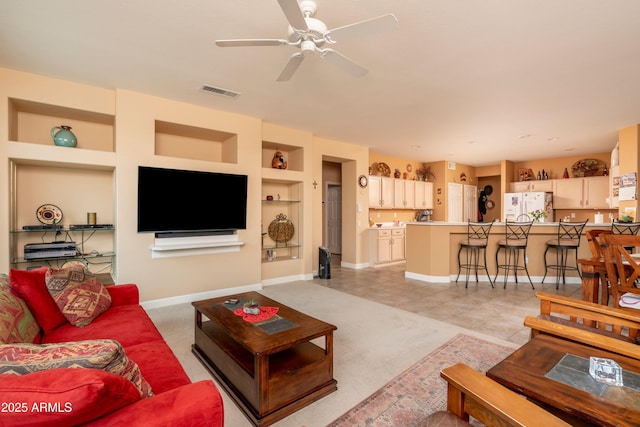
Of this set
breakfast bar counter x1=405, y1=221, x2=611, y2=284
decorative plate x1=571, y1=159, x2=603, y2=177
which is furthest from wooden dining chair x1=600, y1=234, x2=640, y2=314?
decorative plate x1=571, y1=159, x2=603, y2=177

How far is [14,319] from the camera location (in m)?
1.70

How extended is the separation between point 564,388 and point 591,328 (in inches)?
36.0

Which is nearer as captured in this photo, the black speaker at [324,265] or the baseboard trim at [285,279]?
the baseboard trim at [285,279]

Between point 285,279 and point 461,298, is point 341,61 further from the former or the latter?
point 285,279

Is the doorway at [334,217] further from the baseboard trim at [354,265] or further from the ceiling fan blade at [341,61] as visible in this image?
the ceiling fan blade at [341,61]

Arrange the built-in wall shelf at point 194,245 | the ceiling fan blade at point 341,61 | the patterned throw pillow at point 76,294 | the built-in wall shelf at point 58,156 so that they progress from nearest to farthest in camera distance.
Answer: the patterned throw pillow at point 76,294
the ceiling fan blade at point 341,61
the built-in wall shelf at point 58,156
the built-in wall shelf at point 194,245

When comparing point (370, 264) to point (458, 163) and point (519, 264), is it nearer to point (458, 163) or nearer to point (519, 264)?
point (519, 264)

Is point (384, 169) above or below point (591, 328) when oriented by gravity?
above

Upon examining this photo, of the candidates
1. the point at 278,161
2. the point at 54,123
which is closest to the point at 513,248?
the point at 278,161

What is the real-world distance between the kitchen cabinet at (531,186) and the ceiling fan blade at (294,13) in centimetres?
855

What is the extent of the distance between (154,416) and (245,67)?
3100mm

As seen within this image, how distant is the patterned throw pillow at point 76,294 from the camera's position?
2119 mm

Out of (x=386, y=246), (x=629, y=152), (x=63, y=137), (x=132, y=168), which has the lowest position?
(x=386, y=246)

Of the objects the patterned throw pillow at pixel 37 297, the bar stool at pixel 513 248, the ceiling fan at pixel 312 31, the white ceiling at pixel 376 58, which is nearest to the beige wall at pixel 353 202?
the white ceiling at pixel 376 58
